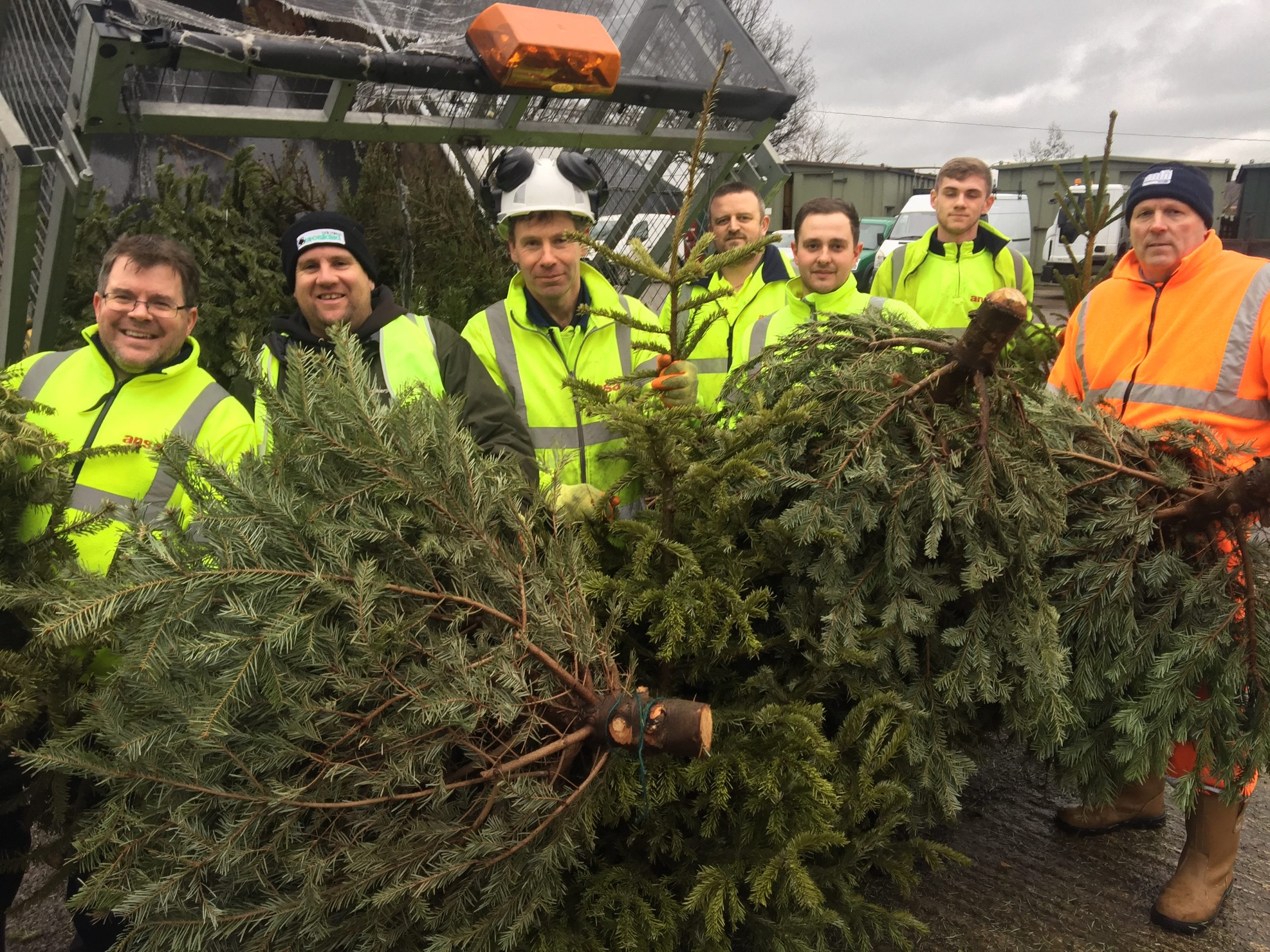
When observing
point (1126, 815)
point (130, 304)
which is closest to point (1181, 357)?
point (1126, 815)

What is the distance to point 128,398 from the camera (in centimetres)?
276

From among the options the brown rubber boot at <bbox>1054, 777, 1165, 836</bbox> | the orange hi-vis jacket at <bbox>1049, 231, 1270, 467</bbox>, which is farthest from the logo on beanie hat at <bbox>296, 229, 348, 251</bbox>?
the brown rubber boot at <bbox>1054, 777, 1165, 836</bbox>

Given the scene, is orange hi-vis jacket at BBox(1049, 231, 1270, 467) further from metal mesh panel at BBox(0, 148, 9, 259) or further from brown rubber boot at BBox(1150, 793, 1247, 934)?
metal mesh panel at BBox(0, 148, 9, 259)

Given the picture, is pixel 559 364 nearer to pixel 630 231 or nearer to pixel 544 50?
pixel 544 50

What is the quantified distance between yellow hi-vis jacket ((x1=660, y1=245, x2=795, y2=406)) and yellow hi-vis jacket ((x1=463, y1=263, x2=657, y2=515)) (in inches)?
34.0

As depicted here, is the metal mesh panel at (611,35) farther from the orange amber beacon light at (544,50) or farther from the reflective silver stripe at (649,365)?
the reflective silver stripe at (649,365)

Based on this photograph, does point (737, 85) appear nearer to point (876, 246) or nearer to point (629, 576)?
point (629, 576)

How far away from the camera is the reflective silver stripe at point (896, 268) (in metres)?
5.10

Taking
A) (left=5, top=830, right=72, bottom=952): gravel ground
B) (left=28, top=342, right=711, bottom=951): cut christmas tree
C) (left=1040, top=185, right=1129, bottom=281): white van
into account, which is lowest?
(left=5, top=830, right=72, bottom=952): gravel ground

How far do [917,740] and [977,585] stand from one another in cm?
43

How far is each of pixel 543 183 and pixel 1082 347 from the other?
215cm

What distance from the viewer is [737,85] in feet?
15.8

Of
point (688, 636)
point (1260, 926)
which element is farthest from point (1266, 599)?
point (688, 636)

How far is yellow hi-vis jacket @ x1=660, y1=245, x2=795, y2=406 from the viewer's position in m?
4.21
